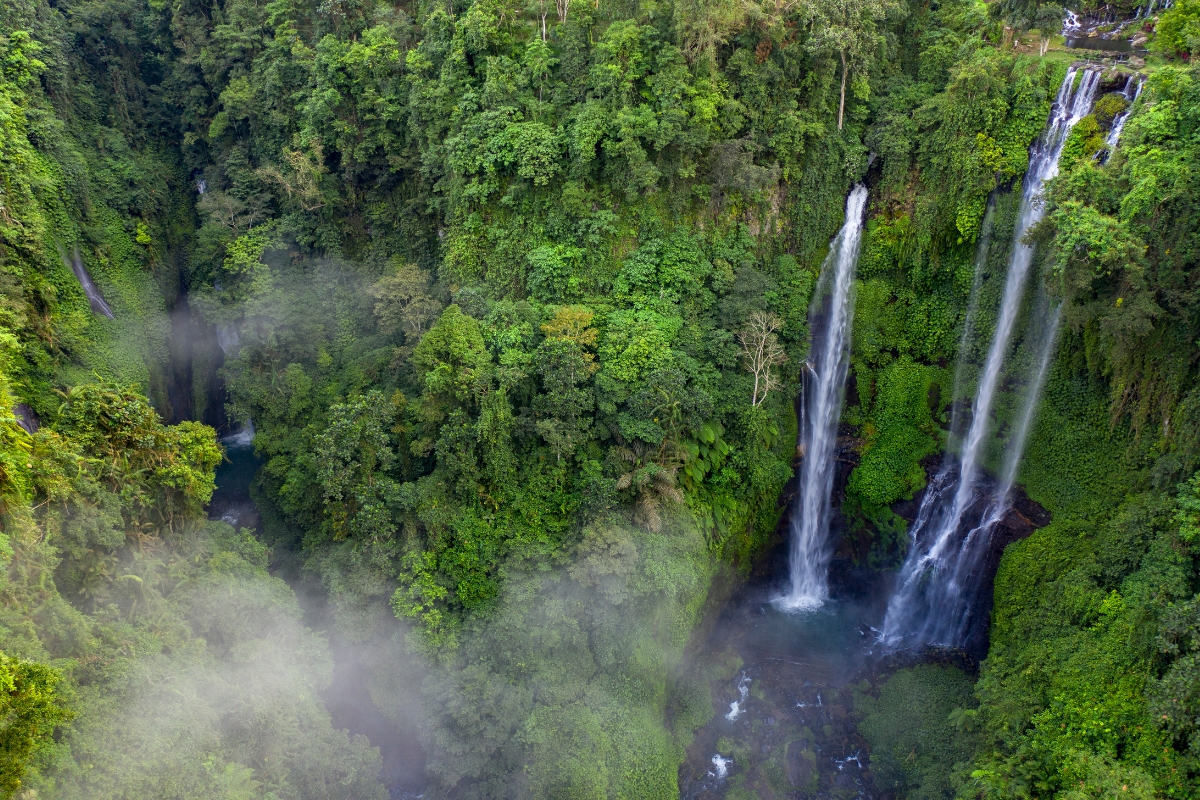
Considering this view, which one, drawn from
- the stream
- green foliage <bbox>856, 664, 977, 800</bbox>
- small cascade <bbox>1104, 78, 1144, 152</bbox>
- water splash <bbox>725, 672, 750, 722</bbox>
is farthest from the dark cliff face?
the stream

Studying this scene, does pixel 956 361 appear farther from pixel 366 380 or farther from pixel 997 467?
pixel 366 380

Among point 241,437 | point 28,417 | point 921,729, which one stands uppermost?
point 28,417

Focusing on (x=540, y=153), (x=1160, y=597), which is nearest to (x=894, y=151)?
(x=540, y=153)

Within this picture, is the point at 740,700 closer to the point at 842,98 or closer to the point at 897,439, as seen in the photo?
the point at 897,439

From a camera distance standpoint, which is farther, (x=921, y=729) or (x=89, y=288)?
(x=89, y=288)

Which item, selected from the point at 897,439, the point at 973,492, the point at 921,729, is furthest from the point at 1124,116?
the point at 921,729

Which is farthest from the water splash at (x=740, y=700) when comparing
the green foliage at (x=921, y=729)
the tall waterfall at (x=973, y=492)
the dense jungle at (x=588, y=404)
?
the tall waterfall at (x=973, y=492)

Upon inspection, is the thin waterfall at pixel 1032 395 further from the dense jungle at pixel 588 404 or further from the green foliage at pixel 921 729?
the green foliage at pixel 921 729

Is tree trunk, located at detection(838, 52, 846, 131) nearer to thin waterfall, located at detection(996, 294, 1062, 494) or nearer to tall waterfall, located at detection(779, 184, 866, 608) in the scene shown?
tall waterfall, located at detection(779, 184, 866, 608)
